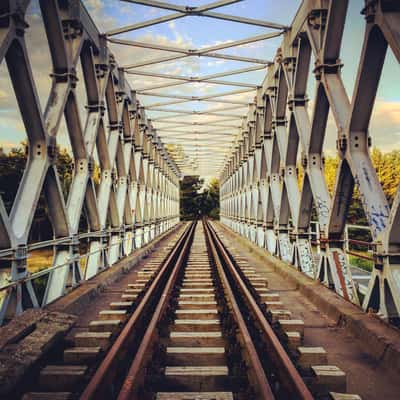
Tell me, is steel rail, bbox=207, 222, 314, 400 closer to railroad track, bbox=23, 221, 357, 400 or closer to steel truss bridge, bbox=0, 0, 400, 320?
railroad track, bbox=23, 221, 357, 400

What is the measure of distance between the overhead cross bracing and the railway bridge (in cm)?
9

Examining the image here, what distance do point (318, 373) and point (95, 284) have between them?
13.6ft

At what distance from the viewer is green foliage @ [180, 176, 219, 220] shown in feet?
227

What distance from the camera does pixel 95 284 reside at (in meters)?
5.65

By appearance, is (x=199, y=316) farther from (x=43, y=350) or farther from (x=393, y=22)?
(x=393, y=22)

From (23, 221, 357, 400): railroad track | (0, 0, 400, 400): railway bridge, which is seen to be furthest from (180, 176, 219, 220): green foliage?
(23, 221, 357, 400): railroad track

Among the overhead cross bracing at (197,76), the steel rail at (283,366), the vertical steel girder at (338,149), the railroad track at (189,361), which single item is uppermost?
the overhead cross bracing at (197,76)

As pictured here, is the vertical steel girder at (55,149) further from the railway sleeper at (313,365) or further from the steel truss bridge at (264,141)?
the railway sleeper at (313,365)

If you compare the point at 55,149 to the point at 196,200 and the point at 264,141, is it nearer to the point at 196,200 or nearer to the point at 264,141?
the point at 264,141

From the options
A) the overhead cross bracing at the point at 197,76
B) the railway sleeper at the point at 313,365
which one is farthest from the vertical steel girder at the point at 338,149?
the overhead cross bracing at the point at 197,76

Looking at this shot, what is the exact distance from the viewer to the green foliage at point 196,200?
69312 millimetres

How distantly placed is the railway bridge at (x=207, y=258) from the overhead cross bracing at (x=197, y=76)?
85 mm

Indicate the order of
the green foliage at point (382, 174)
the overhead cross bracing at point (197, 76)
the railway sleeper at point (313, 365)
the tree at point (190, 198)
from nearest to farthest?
the railway sleeper at point (313, 365)
the overhead cross bracing at point (197, 76)
the green foliage at point (382, 174)
the tree at point (190, 198)

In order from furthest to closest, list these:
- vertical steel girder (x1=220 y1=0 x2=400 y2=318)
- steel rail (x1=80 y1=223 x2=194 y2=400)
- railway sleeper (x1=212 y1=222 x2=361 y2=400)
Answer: vertical steel girder (x1=220 y1=0 x2=400 y2=318) → railway sleeper (x1=212 y1=222 x2=361 y2=400) → steel rail (x1=80 y1=223 x2=194 y2=400)
